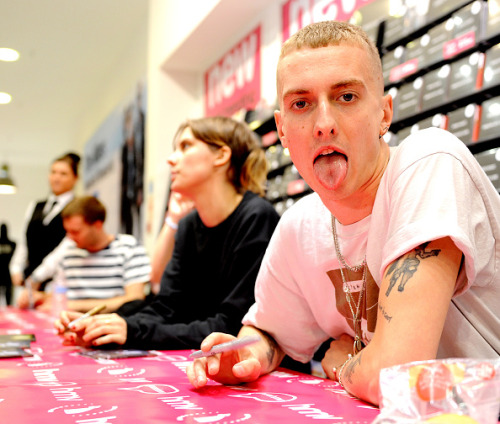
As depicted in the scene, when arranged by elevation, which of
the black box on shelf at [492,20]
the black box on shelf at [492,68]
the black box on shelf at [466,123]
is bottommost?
the black box on shelf at [466,123]

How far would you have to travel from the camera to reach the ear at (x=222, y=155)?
2341 mm

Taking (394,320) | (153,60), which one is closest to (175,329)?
(394,320)

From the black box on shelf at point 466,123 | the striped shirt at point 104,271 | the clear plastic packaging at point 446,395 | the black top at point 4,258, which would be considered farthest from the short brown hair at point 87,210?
the black top at point 4,258

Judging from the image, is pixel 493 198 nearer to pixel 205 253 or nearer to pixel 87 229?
pixel 205 253

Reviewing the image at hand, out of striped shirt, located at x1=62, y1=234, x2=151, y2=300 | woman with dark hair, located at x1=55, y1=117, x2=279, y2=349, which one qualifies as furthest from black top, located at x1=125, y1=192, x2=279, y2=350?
striped shirt, located at x1=62, y1=234, x2=151, y2=300

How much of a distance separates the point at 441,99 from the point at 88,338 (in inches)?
59.7

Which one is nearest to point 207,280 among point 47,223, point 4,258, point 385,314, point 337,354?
point 337,354

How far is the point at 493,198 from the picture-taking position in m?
1.07

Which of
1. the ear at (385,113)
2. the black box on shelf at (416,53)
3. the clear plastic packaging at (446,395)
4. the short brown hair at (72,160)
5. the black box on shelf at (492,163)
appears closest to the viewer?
the clear plastic packaging at (446,395)

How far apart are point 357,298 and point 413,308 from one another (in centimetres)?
33

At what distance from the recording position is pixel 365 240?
122cm

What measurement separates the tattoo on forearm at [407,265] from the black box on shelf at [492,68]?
118 centimetres

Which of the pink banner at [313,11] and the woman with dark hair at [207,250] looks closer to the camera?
the woman with dark hair at [207,250]

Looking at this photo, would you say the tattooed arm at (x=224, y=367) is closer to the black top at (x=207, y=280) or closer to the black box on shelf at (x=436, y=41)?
the black top at (x=207, y=280)
